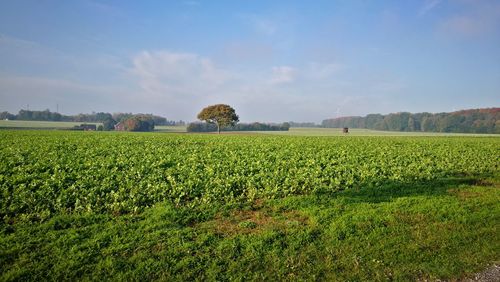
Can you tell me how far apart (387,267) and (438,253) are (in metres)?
1.76

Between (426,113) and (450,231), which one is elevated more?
(426,113)

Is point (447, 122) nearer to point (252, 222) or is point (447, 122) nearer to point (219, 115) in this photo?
point (219, 115)

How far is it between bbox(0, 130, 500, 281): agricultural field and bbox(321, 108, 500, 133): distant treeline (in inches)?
5930

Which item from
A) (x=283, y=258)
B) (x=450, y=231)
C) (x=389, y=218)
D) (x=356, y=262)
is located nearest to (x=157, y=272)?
(x=283, y=258)

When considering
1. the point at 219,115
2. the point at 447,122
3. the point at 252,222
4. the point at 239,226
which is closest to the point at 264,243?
the point at 239,226

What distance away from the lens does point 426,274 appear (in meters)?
6.48

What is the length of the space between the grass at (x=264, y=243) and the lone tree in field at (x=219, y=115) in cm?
8682

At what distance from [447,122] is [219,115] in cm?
11607

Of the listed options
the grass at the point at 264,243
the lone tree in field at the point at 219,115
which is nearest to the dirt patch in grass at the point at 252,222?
the grass at the point at 264,243

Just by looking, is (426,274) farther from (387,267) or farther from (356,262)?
(356,262)

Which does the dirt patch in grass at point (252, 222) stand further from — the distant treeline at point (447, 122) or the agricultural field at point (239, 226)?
the distant treeline at point (447, 122)

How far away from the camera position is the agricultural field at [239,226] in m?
6.59

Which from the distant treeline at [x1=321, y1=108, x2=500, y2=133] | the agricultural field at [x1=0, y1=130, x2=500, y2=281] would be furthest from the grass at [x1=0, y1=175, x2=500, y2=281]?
the distant treeline at [x1=321, y1=108, x2=500, y2=133]

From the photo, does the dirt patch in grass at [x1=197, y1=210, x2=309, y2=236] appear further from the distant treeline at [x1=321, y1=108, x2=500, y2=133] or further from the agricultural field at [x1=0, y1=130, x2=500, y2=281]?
the distant treeline at [x1=321, y1=108, x2=500, y2=133]
